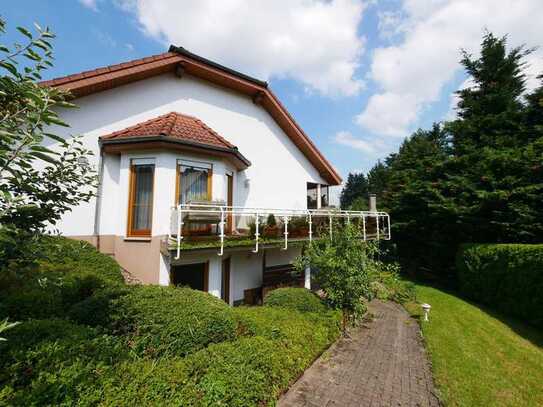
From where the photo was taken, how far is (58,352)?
10.1ft

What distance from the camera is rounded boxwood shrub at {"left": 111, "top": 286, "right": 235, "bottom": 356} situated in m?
4.42

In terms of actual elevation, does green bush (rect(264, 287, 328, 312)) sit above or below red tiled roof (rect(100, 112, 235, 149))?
below

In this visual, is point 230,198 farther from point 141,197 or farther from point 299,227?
point 141,197

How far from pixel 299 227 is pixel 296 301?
371cm

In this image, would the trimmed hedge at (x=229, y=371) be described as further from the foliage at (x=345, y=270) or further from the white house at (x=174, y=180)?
the white house at (x=174, y=180)

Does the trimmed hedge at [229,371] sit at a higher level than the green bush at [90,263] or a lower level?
lower

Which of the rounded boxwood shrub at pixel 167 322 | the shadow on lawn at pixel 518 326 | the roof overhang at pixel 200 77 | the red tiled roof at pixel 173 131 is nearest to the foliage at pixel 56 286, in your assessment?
the rounded boxwood shrub at pixel 167 322

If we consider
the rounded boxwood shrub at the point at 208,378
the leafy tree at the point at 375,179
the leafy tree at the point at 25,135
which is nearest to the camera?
the leafy tree at the point at 25,135

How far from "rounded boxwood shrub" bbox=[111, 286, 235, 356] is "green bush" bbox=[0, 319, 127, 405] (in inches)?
31.8

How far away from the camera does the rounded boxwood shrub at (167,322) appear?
4.42m

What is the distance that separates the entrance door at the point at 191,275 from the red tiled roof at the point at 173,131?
4176 millimetres

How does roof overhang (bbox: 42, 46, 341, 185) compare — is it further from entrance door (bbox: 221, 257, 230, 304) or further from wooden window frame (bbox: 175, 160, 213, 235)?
entrance door (bbox: 221, 257, 230, 304)

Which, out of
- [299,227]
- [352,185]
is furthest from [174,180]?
[352,185]

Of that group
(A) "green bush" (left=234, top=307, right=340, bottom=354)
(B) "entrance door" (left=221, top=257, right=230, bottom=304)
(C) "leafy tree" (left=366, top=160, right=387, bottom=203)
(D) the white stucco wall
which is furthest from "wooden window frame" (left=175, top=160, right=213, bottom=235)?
(C) "leafy tree" (left=366, top=160, right=387, bottom=203)
